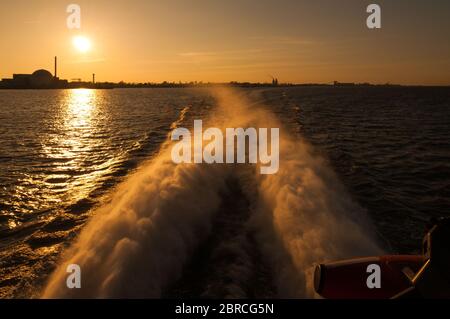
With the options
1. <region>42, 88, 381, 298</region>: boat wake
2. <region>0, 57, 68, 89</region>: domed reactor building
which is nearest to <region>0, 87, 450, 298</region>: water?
<region>42, 88, 381, 298</region>: boat wake

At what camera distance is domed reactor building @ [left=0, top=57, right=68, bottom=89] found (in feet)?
552

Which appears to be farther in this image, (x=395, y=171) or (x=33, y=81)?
(x=33, y=81)

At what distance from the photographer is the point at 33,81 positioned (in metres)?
176

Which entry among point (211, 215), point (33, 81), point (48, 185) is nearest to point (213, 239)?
point (211, 215)

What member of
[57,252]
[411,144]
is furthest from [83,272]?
[411,144]

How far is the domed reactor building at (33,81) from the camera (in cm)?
16838

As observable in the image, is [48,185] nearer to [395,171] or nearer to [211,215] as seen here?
[211,215]

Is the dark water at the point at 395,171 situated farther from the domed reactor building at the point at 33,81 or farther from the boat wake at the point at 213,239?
the domed reactor building at the point at 33,81

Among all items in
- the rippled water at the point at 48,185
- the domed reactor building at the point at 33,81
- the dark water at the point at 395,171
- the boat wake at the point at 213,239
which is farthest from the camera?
the domed reactor building at the point at 33,81

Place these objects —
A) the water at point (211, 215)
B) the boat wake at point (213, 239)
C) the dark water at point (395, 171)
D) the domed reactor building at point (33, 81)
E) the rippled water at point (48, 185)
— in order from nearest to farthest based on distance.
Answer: the boat wake at point (213, 239) → the water at point (211, 215) → the rippled water at point (48, 185) → the dark water at point (395, 171) → the domed reactor building at point (33, 81)

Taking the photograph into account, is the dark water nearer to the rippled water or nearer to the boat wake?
the boat wake

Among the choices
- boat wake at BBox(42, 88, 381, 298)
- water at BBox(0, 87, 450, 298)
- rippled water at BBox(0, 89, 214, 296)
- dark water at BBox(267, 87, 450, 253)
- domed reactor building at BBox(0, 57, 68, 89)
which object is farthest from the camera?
domed reactor building at BBox(0, 57, 68, 89)

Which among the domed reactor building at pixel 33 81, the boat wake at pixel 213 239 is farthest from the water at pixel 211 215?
the domed reactor building at pixel 33 81

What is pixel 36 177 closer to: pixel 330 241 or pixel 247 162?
pixel 247 162
